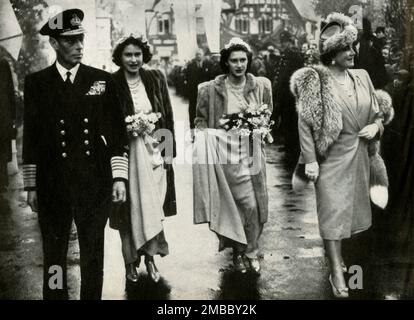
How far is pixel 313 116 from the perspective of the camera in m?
5.02

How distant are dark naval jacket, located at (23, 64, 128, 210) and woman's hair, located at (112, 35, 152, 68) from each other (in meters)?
0.18

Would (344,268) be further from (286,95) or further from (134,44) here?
(134,44)

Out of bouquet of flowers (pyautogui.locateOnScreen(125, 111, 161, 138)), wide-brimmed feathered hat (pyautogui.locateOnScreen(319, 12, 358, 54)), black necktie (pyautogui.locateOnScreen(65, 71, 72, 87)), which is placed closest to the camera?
black necktie (pyautogui.locateOnScreen(65, 71, 72, 87))

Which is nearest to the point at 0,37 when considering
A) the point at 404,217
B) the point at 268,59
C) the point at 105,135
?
the point at 105,135

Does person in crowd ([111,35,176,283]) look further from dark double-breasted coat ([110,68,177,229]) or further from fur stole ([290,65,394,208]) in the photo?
fur stole ([290,65,394,208])

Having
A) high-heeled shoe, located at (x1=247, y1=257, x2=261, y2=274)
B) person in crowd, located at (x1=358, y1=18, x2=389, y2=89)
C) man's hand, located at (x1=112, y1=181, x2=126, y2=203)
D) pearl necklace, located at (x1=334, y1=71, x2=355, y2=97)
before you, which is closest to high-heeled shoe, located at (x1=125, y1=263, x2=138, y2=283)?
man's hand, located at (x1=112, y1=181, x2=126, y2=203)

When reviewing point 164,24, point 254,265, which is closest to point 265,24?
point 164,24

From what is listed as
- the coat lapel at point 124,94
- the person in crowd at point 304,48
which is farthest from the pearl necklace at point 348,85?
the coat lapel at point 124,94

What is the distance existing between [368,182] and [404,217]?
0.47 metres

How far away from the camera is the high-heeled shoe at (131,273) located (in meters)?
5.12

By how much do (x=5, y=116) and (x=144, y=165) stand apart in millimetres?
1327

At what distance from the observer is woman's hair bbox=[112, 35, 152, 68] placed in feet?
16.5

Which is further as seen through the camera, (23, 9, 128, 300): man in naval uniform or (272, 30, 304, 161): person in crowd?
(272, 30, 304, 161): person in crowd

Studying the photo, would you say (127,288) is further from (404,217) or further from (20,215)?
(404,217)
